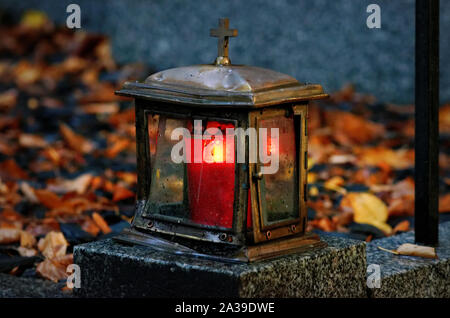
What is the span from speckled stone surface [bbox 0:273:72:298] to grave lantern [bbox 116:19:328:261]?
0.38 metres

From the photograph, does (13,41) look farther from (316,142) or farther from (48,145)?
(316,142)

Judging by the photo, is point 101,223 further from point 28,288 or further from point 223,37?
point 223,37

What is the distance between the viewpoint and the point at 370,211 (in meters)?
3.62

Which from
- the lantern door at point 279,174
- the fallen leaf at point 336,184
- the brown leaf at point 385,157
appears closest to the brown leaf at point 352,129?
the brown leaf at point 385,157

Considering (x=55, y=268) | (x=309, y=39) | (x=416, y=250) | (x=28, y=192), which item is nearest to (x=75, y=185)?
(x=28, y=192)

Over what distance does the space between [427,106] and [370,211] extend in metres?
0.88

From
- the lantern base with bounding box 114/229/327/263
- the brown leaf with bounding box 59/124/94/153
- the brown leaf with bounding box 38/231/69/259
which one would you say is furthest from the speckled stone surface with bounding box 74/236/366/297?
the brown leaf with bounding box 59/124/94/153

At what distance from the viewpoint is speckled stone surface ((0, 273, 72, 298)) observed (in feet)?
8.62

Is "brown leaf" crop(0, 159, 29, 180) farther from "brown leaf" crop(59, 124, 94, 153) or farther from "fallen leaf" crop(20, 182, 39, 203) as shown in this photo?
"brown leaf" crop(59, 124, 94, 153)

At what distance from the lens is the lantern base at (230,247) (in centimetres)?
226

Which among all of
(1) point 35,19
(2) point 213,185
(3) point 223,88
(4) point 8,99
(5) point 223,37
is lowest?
(2) point 213,185

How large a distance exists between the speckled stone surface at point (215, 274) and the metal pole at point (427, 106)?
485 mm

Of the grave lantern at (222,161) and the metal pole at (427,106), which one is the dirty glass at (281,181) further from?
the metal pole at (427,106)
